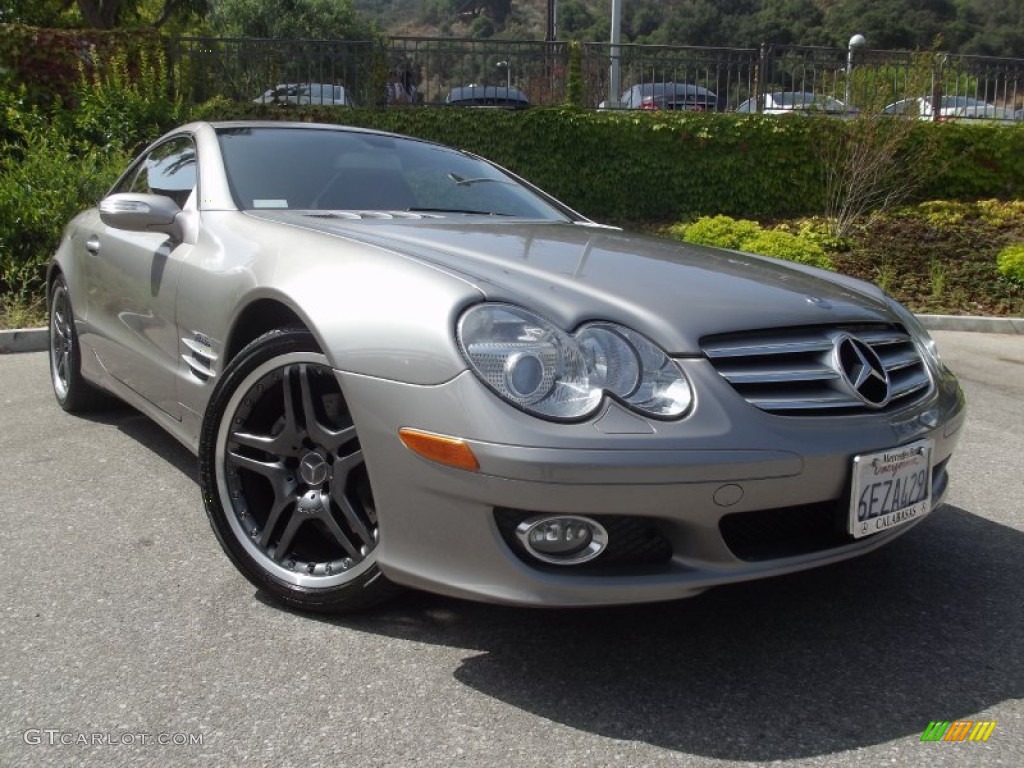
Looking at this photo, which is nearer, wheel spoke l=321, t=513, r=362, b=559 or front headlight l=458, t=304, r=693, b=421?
front headlight l=458, t=304, r=693, b=421

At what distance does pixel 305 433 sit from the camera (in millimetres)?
2645

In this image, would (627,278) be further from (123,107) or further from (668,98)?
(668,98)

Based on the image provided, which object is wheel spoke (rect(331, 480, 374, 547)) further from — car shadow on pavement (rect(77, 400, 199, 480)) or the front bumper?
car shadow on pavement (rect(77, 400, 199, 480))

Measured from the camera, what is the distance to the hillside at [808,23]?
6425 centimetres

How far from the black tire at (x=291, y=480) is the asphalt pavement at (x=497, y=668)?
0.14 meters

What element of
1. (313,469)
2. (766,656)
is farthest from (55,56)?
(766,656)

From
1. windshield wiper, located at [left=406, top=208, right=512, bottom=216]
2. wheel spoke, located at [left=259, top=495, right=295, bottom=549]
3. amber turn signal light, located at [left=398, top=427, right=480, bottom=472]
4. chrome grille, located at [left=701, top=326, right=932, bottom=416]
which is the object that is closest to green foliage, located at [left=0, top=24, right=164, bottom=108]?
windshield wiper, located at [left=406, top=208, right=512, bottom=216]

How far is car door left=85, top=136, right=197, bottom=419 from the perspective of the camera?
11.1 feet

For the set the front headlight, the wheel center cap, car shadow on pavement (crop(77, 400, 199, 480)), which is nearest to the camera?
the front headlight

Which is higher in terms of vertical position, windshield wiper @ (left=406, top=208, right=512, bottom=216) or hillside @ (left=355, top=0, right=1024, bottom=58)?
hillside @ (left=355, top=0, right=1024, bottom=58)

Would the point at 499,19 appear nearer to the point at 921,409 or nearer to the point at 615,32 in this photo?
the point at 615,32

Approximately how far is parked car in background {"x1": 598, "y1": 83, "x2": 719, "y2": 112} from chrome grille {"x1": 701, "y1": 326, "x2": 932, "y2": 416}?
10908mm

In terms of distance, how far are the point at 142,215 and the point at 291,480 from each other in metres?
1.20

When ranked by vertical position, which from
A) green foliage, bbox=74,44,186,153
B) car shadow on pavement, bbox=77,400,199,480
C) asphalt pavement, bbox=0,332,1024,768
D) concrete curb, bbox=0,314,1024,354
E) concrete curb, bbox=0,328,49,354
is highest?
green foliage, bbox=74,44,186,153
